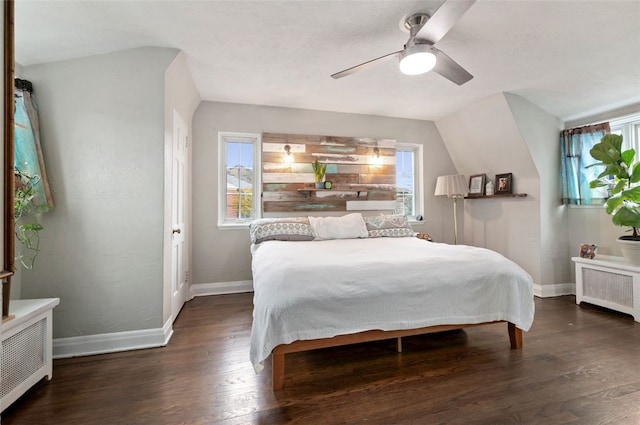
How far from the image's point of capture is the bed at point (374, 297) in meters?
1.60

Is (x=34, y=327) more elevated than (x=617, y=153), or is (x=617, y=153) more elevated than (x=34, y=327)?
(x=617, y=153)

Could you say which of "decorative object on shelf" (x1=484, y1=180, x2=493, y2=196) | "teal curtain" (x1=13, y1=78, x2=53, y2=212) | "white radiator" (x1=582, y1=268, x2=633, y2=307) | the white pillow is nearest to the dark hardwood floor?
"white radiator" (x1=582, y1=268, x2=633, y2=307)

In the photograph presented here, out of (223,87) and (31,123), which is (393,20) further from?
(31,123)

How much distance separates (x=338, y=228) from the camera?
328 centimetres

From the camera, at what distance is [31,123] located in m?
1.89

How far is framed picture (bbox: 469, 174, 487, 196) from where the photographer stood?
4.11m

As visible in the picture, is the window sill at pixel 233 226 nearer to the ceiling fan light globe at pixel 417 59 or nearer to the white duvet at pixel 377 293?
the white duvet at pixel 377 293

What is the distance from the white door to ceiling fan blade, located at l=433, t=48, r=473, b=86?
2.29 metres

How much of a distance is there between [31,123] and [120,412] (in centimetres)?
197

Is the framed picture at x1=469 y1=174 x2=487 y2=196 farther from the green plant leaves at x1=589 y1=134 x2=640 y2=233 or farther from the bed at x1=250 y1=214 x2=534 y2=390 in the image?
the bed at x1=250 y1=214 x2=534 y2=390

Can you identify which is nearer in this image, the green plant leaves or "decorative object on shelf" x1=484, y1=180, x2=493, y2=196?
the green plant leaves

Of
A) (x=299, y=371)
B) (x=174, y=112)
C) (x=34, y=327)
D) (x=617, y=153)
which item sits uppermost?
(x=174, y=112)

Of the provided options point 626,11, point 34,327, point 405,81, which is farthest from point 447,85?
point 34,327

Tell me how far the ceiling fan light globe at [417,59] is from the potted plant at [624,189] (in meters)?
2.45
